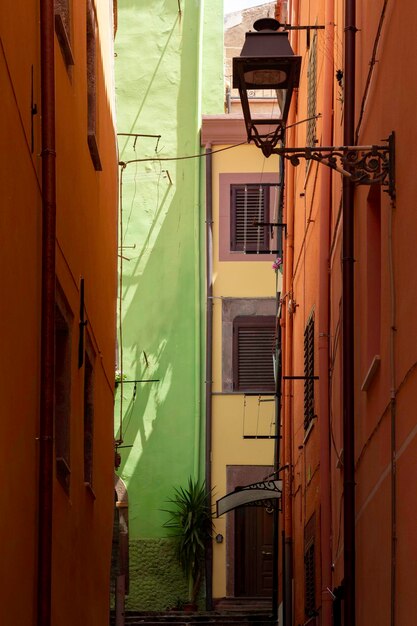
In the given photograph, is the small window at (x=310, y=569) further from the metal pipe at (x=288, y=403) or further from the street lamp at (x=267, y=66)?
the street lamp at (x=267, y=66)

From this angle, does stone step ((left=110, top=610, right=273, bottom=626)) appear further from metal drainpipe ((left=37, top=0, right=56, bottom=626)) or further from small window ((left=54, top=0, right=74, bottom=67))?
metal drainpipe ((left=37, top=0, right=56, bottom=626))

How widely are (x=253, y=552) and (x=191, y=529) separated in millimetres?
1374

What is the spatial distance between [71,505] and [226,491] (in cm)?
1489

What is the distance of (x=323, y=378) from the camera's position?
12891 millimetres

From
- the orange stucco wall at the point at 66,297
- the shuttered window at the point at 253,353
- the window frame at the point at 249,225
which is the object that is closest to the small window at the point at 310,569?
the orange stucco wall at the point at 66,297

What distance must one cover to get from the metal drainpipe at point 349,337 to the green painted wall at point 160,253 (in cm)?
1400

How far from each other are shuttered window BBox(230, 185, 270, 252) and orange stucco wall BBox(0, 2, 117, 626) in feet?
36.2

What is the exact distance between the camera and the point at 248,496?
65.1ft

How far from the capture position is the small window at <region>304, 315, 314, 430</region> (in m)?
15.1

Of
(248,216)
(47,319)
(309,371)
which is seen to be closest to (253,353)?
(248,216)

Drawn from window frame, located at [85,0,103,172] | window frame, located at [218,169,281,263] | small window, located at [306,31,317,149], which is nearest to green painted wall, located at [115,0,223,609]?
window frame, located at [218,169,281,263]

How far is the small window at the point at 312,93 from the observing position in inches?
610

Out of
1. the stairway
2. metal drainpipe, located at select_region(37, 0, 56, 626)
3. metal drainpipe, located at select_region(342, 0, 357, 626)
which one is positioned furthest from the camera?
the stairway

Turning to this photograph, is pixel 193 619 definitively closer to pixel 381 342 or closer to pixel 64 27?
pixel 64 27
